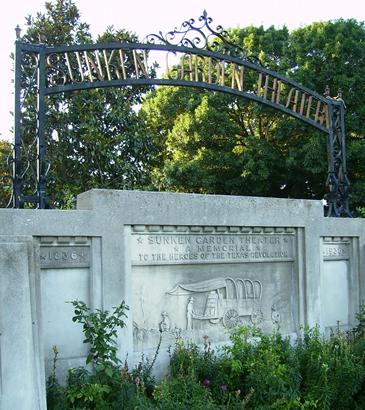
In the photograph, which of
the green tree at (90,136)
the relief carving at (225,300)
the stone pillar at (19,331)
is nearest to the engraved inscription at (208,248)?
the relief carving at (225,300)

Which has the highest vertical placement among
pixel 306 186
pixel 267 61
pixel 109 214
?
pixel 267 61

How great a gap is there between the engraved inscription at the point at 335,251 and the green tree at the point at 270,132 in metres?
10.9

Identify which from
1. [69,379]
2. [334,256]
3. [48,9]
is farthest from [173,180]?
[69,379]

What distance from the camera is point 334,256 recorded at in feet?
29.5

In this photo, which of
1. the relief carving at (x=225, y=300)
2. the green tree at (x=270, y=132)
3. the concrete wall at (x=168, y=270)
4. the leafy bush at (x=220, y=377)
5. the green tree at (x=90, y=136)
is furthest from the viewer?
the green tree at (x=270, y=132)

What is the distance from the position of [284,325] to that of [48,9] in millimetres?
12812

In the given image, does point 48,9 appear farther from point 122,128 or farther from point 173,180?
point 173,180

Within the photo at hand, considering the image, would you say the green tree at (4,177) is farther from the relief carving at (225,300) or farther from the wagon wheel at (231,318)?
the wagon wheel at (231,318)

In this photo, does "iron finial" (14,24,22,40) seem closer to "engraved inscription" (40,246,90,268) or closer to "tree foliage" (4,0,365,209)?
"engraved inscription" (40,246,90,268)

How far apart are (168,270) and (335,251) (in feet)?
10.7

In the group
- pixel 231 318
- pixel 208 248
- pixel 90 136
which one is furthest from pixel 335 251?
pixel 90 136

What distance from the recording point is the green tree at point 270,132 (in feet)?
67.3

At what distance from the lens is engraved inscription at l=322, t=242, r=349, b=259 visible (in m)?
8.88

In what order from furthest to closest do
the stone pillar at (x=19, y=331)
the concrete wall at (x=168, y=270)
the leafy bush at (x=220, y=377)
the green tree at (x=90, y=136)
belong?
the green tree at (x=90, y=136)
the leafy bush at (x=220, y=377)
the concrete wall at (x=168, y=270)
the stone pillar at (x=19, y=331)
